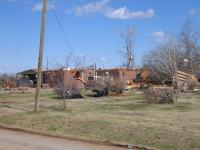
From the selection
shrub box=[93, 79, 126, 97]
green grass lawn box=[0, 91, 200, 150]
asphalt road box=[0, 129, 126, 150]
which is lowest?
asphalt road box=[0, 129, 126, 150]

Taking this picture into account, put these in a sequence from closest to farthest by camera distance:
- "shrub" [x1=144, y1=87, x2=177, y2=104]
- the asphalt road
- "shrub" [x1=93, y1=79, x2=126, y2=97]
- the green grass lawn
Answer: the asphalt road → the green grass lawn → "shrub" [x1=144, y1=87, x2=177, y2=104] → "shrub" [x1=93, y1=79, x2=126, y2=97]

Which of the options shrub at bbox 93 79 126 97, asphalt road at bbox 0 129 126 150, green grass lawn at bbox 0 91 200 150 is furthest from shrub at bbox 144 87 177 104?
asphalt road at bbox 0 129 126 150

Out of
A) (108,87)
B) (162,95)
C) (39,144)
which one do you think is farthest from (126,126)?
(108,87)

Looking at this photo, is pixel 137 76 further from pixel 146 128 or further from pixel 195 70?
pixel 146 128

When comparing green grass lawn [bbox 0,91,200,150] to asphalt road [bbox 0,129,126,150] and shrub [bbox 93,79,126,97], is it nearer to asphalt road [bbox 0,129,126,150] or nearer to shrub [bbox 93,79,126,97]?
asphalt road [bbox 0,129,126,150]

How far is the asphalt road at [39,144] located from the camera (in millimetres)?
13844

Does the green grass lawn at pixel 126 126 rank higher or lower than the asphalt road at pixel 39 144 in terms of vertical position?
higher

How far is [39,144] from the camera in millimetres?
14625

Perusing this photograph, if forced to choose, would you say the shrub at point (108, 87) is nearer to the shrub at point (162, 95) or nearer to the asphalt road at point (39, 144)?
the shrub at point (162, 95)

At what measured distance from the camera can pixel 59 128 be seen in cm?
1866

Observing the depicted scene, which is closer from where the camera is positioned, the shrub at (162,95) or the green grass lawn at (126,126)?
the green grass lawn at (126,126)

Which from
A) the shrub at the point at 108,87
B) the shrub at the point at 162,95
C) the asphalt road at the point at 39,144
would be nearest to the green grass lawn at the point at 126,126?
the asphalt road at the point at 39,144

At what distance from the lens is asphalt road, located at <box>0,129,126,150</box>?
545 inches

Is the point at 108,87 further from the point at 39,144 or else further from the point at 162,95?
the point at 39,144
